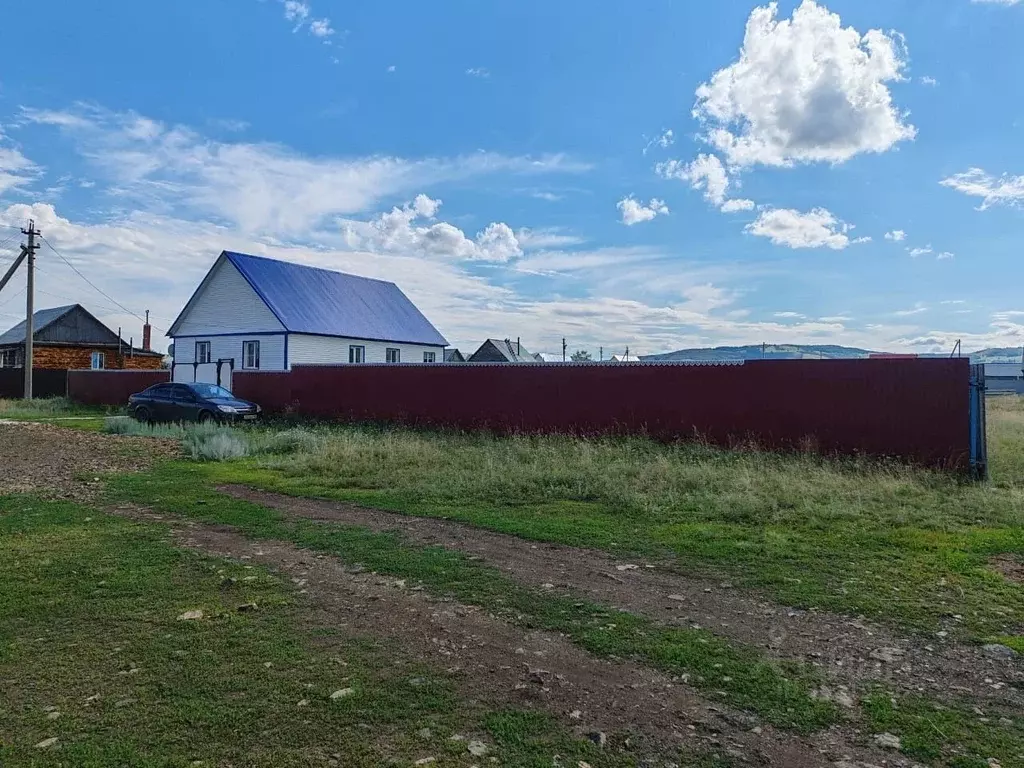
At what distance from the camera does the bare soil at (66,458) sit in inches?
394

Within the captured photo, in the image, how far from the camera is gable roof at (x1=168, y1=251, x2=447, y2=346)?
2812 centimetres

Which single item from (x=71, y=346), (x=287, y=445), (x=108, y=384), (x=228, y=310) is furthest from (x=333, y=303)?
(x=71, y=346)

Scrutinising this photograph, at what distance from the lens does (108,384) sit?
30.9 metres

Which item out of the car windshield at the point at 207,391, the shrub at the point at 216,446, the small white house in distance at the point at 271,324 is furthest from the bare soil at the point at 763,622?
the small white house in distance at the point at 271,324

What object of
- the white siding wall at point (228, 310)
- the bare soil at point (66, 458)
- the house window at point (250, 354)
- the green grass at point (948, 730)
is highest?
the white siding wall at point (228, 310)

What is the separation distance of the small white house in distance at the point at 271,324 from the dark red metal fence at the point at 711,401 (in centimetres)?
739

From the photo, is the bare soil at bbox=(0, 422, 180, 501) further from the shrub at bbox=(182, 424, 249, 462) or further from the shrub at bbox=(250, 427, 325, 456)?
the shrub at bbox=(250, 427, 325, 456)

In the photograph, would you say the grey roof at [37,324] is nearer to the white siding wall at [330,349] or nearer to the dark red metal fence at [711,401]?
the white siding wall at [330,349]

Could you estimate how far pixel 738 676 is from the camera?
3766mm

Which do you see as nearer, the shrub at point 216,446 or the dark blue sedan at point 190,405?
the shrub at point 216,446

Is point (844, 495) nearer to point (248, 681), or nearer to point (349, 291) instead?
point (248, 681)

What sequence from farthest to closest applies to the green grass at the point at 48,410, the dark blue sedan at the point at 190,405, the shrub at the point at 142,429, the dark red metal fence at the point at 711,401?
the green grass at the point at 48,410 → the dark blue sedan at the point at 190,405 → the shrub at the point at 142,429 → the dark red metal fence at the point at 711,401

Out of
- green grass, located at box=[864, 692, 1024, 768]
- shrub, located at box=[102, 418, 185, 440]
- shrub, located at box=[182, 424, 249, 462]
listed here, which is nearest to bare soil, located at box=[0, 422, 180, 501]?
shrub, located at box=[182, 424, 249, 462]

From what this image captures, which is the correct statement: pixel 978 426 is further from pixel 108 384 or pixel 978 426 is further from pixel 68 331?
pixel 68 331
